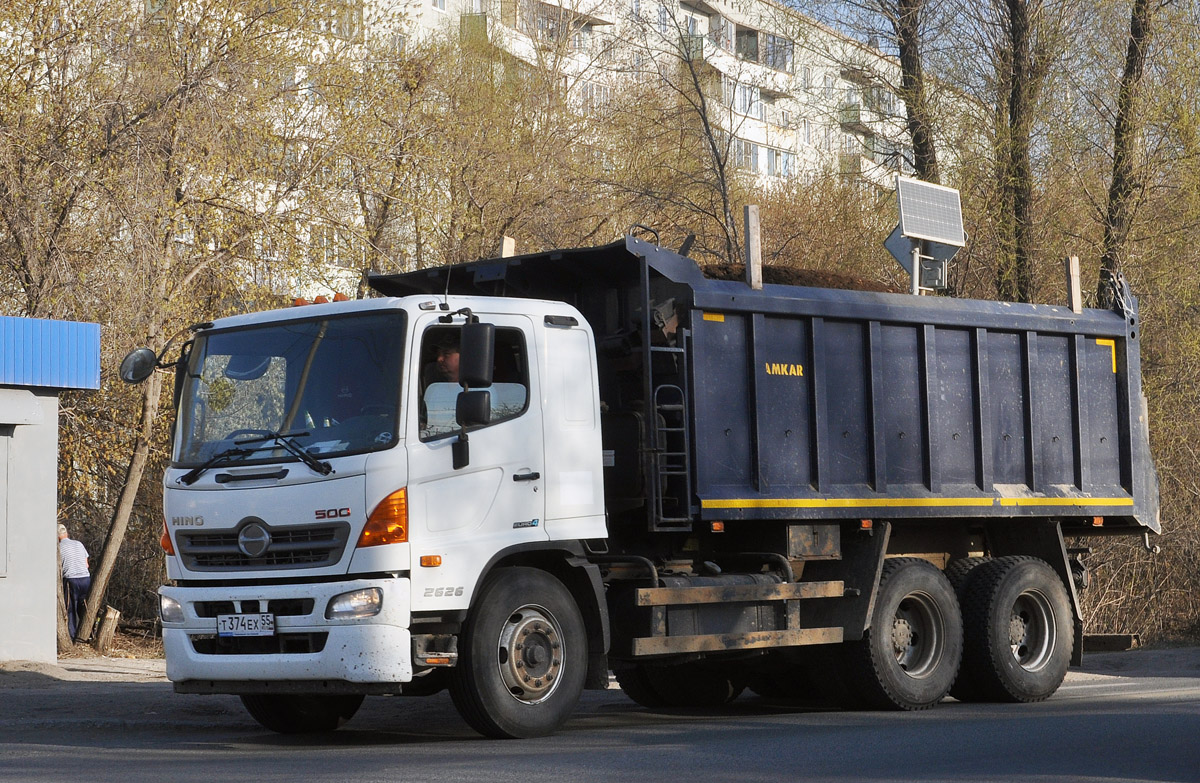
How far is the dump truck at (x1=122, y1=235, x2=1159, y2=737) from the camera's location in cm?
861

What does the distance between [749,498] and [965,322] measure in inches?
107

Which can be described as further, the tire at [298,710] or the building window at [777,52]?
the building window at [777,52]

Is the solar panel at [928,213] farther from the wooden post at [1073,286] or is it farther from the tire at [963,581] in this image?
the tire at [963,581]

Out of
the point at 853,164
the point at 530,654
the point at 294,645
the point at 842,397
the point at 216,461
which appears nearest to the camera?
the point at 294,645

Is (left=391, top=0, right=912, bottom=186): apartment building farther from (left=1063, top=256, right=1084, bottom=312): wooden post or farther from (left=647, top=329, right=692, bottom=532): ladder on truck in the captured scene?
(left=647, top=329, right=692, bottom=532): ladder on truck

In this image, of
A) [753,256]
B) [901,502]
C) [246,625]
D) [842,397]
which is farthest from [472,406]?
[901,502]

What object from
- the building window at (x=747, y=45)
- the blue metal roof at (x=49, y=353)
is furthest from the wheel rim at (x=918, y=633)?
the building window at (x=747, y=45)

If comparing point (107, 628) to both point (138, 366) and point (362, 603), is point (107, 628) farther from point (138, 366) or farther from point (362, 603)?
point (362, 603)

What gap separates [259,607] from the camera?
8.62 m

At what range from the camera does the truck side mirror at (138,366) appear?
30.7 ft

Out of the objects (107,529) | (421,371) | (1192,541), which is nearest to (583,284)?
(421,371)

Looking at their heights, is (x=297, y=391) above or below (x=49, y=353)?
below

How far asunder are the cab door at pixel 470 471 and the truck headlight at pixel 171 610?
156 centimetres

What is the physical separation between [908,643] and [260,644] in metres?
5.21
